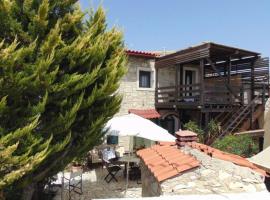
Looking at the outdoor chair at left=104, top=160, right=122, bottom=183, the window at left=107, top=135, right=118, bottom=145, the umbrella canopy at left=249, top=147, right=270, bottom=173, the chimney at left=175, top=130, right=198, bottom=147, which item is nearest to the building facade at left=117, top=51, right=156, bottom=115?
the window at left=107, top=135, right=118, bottom=145

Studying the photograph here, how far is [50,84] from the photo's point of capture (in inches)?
261

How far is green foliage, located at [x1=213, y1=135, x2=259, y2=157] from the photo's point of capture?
14062 mm

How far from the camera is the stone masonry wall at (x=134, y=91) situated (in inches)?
739

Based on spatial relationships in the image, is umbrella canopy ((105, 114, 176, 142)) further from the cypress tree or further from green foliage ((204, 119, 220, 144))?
green foliage ((204, 119, 220, 144))

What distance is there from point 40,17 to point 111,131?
5.71m

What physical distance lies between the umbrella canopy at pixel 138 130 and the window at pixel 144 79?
781cm

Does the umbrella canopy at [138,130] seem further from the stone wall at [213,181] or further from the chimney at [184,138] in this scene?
the stone wall at [213,181]

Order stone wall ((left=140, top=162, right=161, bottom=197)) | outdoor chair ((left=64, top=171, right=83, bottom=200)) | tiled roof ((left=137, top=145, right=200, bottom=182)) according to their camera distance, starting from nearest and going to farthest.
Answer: tiled roof ((left=137, top=145, right=200, bottom=182)) < stone wall ((left=140, top=162, right=161, bottom=197)) < outdoor chair ((left=64, top=171, right=83, bottom=200))

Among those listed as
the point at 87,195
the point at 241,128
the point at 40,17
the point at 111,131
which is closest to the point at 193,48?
the point at 241,128

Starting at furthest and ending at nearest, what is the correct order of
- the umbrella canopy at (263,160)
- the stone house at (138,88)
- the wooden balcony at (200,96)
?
the stone house at (138,88), the wooden balcony at (200,96), the umbrella canopy at (263,160)

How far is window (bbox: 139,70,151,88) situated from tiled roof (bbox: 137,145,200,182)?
11.6 metres

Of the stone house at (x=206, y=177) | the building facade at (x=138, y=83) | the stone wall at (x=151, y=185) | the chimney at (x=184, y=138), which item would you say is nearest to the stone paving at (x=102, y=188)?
the stone wall at (x=151, y=185)

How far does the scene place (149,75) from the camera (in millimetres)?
20000

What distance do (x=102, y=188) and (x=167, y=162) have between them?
571cm
